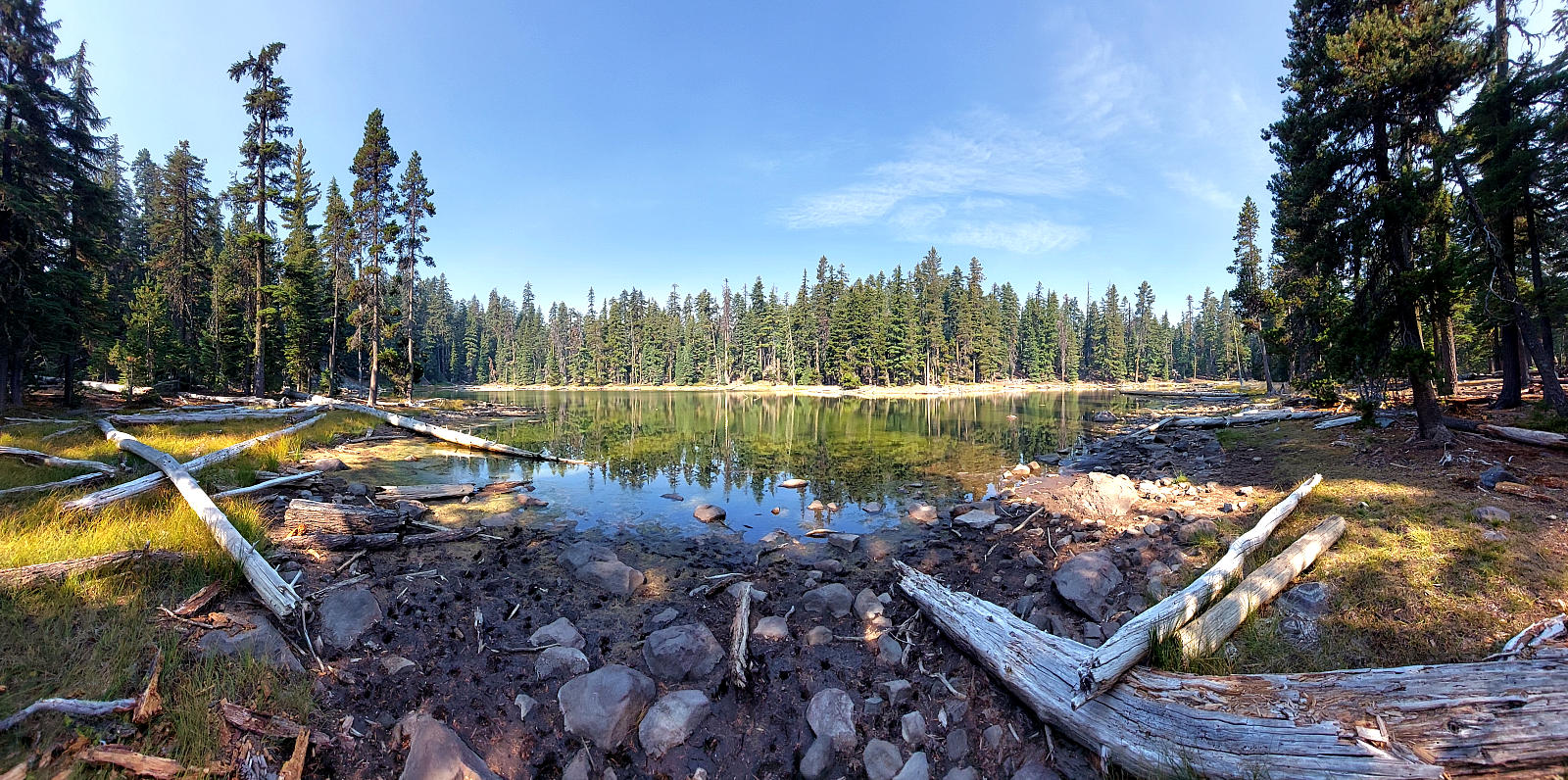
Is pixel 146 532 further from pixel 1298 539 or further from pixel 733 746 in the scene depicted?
pixel 1298 539

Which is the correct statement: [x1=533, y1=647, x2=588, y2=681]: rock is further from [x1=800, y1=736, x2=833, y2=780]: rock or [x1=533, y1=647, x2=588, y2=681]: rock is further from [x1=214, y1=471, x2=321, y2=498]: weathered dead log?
[x1=214, y1=471, x2=321, y2=498]: weathered dead log

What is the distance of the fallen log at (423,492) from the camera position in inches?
458

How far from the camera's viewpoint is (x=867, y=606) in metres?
6.91

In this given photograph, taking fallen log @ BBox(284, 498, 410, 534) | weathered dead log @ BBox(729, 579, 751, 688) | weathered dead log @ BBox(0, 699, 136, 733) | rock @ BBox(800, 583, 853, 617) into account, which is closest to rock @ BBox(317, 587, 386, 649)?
weathered dead log @ BBox(0, 699, 136, 733)

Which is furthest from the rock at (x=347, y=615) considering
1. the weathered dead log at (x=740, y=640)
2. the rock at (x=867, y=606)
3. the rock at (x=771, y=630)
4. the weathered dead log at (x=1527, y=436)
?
the weathered dead log at (x=1527, y=436)

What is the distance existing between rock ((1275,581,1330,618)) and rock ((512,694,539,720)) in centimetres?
799

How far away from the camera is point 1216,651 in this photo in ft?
17.3

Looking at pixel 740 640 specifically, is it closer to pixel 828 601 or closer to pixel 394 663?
pixel 828 601

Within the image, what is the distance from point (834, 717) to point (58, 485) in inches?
462

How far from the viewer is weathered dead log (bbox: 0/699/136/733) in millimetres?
3319

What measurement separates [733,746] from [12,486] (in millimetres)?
11450

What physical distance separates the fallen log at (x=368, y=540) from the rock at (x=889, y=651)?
24.7 ft

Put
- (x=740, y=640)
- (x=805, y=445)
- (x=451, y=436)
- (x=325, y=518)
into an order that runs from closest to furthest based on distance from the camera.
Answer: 1. (x=740, y=640)
2. (x=325, y=518)
3. (x=451, y=436)
4. (x=805, y=445)

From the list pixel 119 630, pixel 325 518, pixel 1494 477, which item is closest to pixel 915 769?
pixel 119 630
